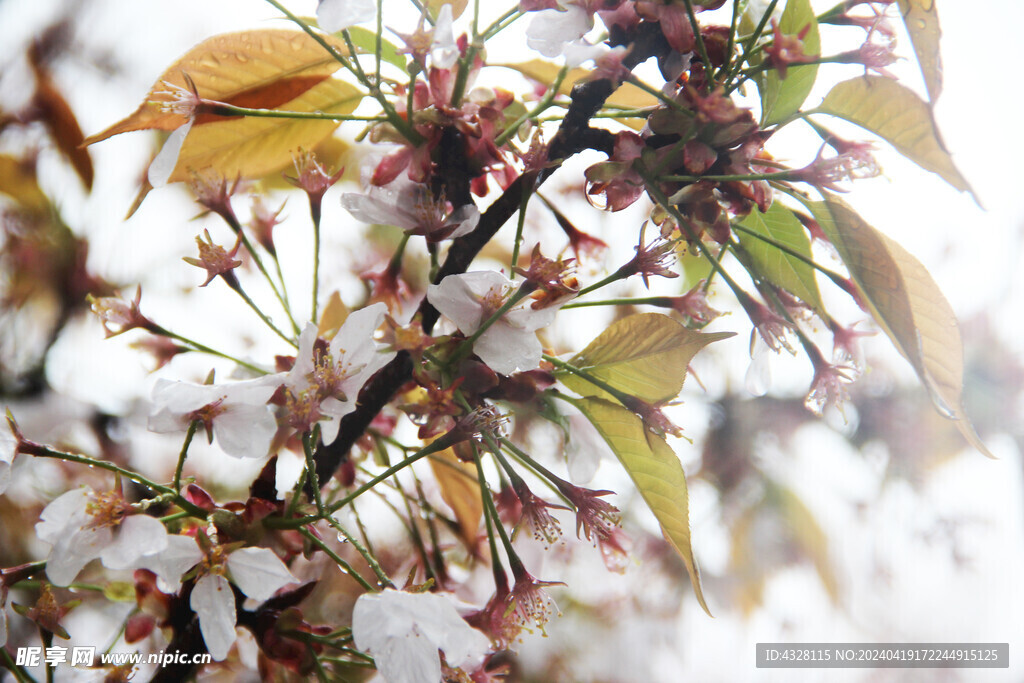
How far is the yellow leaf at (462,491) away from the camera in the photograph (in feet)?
1.61

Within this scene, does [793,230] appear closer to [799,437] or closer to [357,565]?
[357,565]

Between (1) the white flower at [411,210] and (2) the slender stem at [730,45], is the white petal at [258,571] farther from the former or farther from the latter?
(2) the slender stem at [730,45]

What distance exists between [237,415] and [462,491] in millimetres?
199

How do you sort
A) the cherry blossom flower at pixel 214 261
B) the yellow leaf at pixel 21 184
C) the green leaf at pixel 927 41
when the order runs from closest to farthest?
the green leaf at pixel 927 41, the cherry blossom flower at pixel 214 261, the yellow leaf at pixel 21 184

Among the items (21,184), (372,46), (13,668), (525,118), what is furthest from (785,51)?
(21,184)

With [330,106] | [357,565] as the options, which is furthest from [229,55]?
[357,565]

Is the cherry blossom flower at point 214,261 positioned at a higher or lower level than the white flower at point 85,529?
higher

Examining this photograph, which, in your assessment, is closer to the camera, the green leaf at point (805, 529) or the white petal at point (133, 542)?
the white petal at point (133, 542)

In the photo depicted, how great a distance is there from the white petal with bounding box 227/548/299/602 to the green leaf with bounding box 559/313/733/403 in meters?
0.17

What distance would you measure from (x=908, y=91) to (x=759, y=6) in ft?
0.35

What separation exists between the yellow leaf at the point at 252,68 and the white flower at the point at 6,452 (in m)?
0.19

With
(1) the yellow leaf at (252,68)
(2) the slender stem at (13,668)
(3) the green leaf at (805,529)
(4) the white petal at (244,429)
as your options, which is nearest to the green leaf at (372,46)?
(1) the yellow leaf at (252,68)

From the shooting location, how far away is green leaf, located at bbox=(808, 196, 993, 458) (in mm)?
291

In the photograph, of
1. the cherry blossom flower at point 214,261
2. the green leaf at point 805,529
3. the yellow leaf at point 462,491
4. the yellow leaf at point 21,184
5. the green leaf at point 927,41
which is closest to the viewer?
the green leaf at point 927,41
